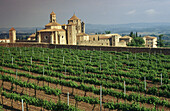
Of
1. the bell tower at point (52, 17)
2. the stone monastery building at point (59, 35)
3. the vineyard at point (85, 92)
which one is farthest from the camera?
the bell tower at point (52, 17)

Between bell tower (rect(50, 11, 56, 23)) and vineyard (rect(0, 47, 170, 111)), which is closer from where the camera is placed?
vineyard (rect(0, 47, 170, 111))

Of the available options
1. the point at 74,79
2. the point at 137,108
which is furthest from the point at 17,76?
the point at 137,108

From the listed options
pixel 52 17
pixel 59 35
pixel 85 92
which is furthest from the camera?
pixel 52 17

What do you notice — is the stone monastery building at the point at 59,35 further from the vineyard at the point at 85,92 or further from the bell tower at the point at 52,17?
the vineyard at the point at 85,92

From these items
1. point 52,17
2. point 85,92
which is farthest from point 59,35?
point 85,92

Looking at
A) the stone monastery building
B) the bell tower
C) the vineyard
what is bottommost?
the vineyard

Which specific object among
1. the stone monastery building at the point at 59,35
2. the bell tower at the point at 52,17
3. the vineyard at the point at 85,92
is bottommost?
the vineyard at the point at 85,92

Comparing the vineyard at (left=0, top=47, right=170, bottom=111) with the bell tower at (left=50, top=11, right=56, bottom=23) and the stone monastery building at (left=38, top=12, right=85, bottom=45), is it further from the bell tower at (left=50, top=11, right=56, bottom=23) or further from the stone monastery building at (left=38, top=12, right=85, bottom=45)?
the bell tower at (left=50, top=11, right=56, bottom=23)

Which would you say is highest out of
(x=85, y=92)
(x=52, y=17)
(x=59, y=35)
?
(x=52, y=17)

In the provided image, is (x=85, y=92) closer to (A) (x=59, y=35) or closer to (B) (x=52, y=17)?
(A) (x=59, y=35)

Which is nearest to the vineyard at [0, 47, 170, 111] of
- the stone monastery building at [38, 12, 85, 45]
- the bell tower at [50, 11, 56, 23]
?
the stone monastery building at [38, 12, 85, 45]

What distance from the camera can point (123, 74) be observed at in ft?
49.9

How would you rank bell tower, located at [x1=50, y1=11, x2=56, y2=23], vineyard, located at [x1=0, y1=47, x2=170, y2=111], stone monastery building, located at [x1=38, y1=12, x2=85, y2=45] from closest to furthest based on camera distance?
vineyard, located at [x1=0, y1=47, x2=170, y2=111] < stone monastery building, located at [x1=38, y1=12, x2=85, y2=45] < bell tower, located at [x1=50, y1=11, x2=56, y2=23]

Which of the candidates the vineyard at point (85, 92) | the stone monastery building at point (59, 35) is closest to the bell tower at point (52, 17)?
the stone monastery building at point (59, 35)
